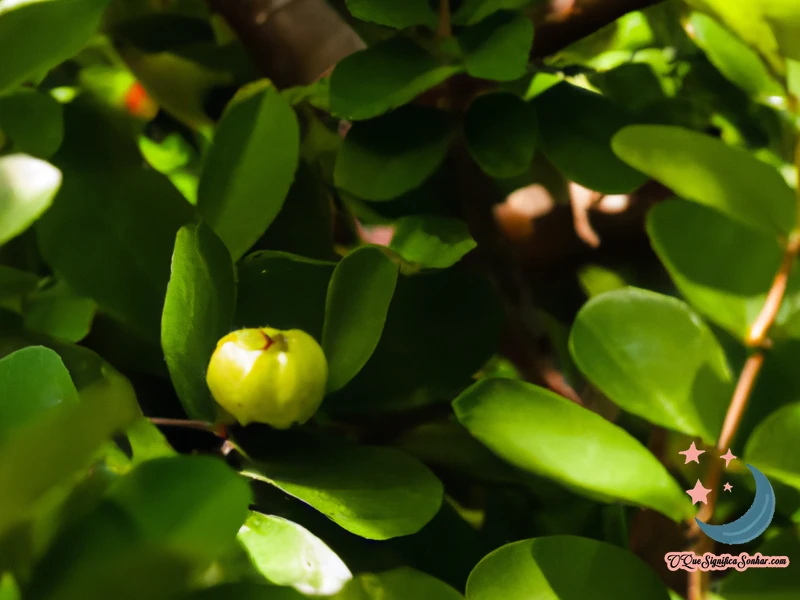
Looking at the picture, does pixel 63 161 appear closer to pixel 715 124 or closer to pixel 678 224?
pixel 678 224

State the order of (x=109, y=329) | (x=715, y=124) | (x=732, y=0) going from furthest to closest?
(x=715, y=124) < (x=109, y=329) < (x=732, y=0)

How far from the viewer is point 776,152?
0.53 metres

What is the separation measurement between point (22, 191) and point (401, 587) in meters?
0.20

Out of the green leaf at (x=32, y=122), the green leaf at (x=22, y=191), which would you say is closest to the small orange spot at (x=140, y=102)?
the green leaf at (x=32, y=122)

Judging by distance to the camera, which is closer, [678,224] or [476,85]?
[678,224]

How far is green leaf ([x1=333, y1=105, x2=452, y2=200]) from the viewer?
334 millimetres

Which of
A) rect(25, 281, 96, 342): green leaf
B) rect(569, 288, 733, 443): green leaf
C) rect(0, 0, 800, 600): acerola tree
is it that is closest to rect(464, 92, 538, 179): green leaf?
rect(0, 0, 800, 600): acerola tree

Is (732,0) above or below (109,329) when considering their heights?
above

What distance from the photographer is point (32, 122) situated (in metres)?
0.33

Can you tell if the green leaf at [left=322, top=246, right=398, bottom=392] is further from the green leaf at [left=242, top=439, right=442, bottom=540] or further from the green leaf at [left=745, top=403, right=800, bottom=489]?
the green leaf at [left=745, top=403, right=800, bottom=489]

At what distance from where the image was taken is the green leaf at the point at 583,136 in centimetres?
34

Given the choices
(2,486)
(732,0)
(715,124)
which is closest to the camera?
(2,486)

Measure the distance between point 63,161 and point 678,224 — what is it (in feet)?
0.96

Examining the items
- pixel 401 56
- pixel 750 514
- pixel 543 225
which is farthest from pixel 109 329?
pixel 543 225
